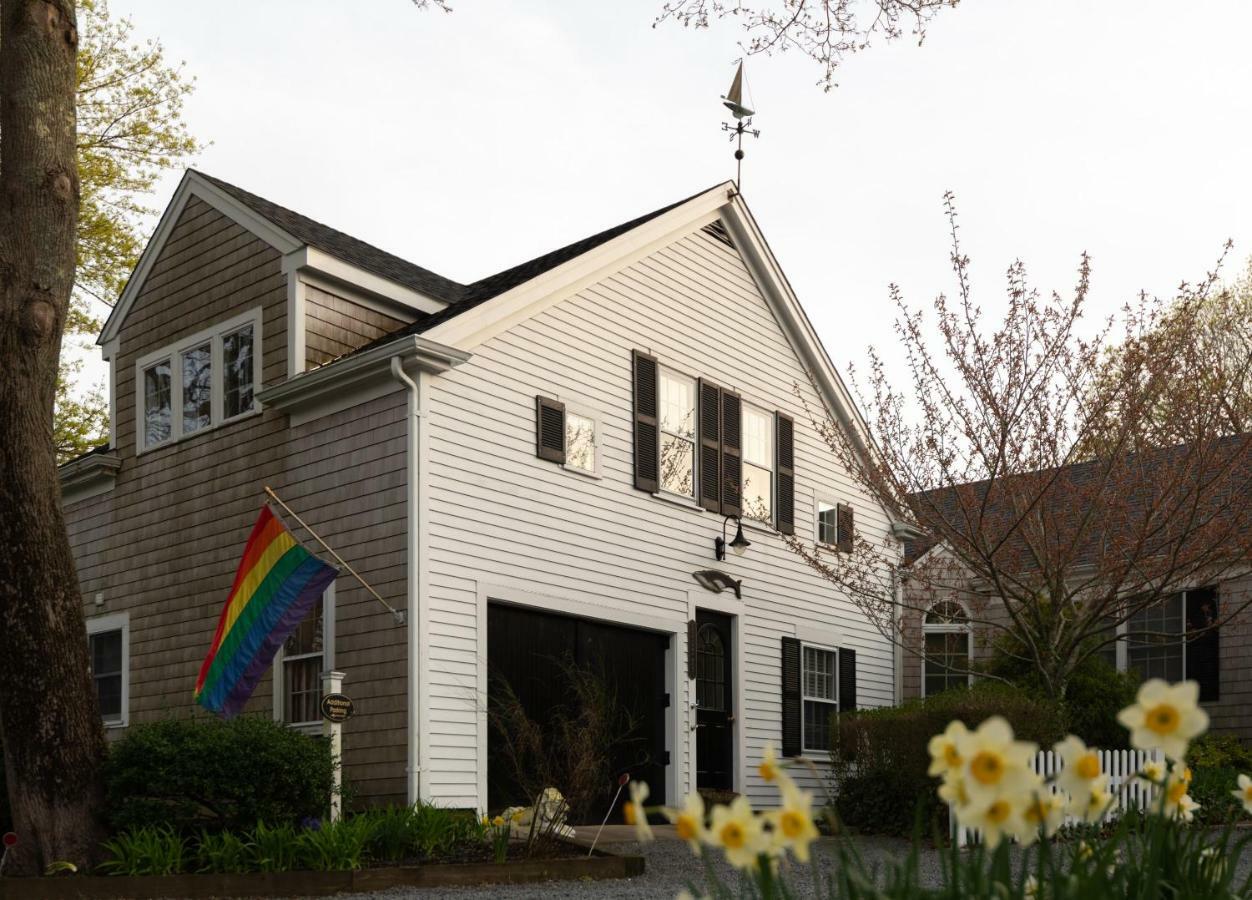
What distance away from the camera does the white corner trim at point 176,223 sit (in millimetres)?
14500

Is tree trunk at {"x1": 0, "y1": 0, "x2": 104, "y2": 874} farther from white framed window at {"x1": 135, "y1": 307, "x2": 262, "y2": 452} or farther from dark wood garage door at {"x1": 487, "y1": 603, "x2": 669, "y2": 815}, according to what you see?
white framed window at {"x1": 135, "y1": 307, "x2": 262, "y2": 452}

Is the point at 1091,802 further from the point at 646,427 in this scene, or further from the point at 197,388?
the point at 197,388

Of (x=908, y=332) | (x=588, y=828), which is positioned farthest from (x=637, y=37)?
(x=588, y=828)

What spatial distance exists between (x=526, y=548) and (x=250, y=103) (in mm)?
6948

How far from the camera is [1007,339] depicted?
47.5 feet

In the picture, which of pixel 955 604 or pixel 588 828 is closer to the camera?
pixel 588 828

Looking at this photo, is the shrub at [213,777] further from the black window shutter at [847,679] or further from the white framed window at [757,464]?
Answer: the black window shutter at [847,679]

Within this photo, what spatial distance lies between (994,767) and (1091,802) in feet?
1.67

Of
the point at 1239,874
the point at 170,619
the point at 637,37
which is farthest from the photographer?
the point at 170,619

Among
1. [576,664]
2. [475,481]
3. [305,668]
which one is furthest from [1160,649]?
[305,668]

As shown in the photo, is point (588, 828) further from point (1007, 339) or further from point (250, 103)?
point (250, 103)

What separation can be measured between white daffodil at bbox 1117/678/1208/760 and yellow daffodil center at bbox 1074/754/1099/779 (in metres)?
0.09

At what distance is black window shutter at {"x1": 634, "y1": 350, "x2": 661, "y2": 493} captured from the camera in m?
15.3

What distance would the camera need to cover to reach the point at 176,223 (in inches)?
638
